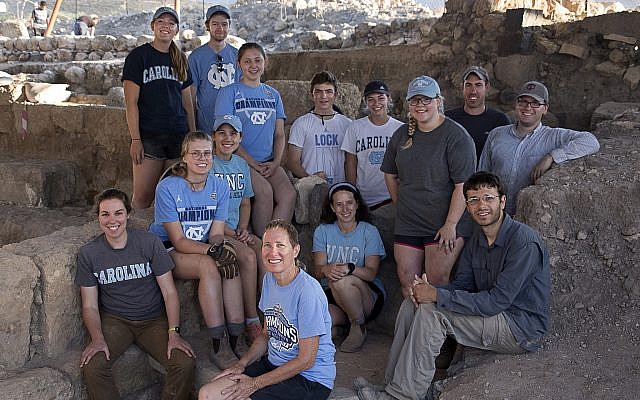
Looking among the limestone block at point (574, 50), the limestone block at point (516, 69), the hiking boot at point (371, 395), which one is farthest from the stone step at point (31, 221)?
the limestone block at point (574, 50)

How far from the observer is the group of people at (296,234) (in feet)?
11.4

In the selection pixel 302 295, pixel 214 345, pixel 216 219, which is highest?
pixel 216 219

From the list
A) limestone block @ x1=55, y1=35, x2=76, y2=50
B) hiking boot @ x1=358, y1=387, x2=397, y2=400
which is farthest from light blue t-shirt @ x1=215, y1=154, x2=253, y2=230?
limestone block @ x1=55, y1=35, x2=76, y2=50

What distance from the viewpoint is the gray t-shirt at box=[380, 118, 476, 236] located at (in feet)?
12.9

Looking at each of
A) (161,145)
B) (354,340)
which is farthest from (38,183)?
(354,340)

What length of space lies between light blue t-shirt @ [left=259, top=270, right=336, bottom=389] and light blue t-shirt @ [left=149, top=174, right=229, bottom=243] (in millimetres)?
756

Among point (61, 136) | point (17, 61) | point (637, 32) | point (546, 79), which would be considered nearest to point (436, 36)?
point (546, 79)

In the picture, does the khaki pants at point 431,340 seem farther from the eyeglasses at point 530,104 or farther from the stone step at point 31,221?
the stone step at point 31,221

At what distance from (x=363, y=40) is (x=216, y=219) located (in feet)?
30.1

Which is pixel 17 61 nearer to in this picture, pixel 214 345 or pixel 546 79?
pixel 546 79

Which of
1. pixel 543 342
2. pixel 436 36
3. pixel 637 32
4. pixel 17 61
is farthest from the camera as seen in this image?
pixel 17 61

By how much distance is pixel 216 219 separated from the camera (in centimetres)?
410

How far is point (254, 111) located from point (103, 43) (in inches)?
486

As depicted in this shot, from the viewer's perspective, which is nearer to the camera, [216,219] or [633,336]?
[633,336]
